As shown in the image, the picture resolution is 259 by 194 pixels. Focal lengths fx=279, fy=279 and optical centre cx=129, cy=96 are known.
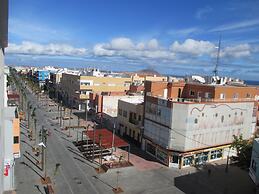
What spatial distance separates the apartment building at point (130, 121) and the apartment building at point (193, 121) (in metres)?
3.85

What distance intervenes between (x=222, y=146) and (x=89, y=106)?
5019 cm

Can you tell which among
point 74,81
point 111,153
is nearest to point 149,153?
point 111,153

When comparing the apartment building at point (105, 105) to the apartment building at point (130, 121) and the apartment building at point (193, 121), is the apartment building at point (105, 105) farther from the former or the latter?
the apartment building at point (193, 121)

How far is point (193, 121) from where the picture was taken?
4478 cm

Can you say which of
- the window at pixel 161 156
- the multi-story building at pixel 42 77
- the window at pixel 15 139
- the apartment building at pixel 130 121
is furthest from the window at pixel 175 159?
the multi-story building at pixel 42 77

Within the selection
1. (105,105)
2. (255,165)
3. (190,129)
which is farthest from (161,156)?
(105,105)

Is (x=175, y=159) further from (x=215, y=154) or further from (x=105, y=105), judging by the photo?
(x=105, y=105)

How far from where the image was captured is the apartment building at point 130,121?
185 feet

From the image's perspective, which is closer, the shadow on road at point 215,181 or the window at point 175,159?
the shadow on road at point 215,181

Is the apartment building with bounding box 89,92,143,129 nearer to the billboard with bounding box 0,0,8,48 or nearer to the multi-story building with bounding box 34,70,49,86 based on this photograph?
the billboard with bounding box 0,0,8,48

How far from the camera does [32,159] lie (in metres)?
45.7

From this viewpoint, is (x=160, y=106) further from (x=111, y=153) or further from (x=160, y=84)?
(x=111, y=153)

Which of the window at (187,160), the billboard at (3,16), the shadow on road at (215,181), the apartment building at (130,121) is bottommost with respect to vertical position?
the shadow on road at (215,181)

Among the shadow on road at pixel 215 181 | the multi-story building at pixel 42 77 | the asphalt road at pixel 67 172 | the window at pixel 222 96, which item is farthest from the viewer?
the multi-story building at pixel 42 77
